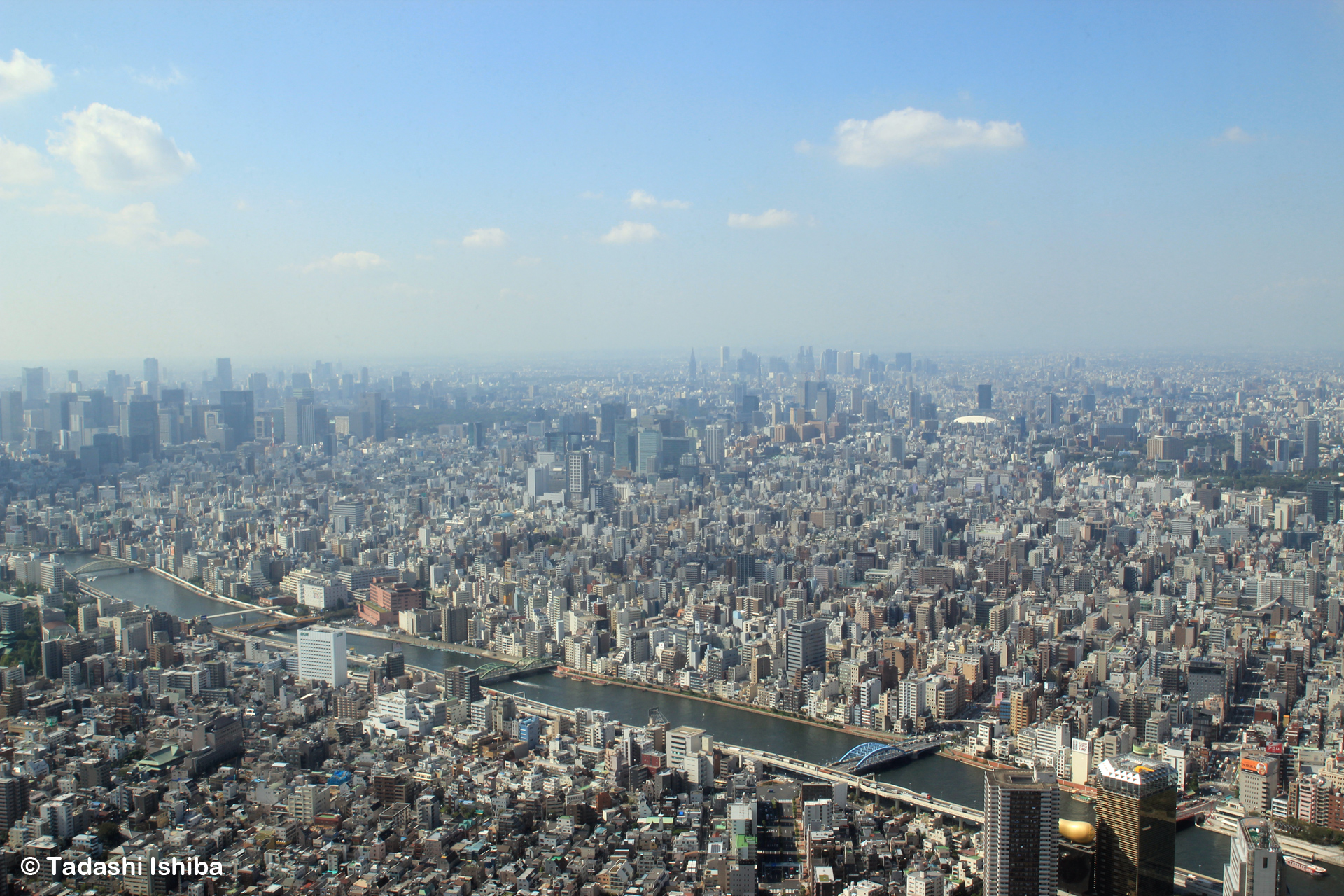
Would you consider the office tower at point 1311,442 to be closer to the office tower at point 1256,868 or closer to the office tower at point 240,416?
the office tower at point 1256,868

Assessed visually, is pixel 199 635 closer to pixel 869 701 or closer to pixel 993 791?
pixel 869 701

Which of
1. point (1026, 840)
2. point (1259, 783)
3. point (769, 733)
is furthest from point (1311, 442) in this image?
point (1026, 840)

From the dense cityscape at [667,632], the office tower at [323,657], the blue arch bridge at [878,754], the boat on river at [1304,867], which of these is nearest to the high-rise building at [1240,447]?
the dense cityscape at [667,632]

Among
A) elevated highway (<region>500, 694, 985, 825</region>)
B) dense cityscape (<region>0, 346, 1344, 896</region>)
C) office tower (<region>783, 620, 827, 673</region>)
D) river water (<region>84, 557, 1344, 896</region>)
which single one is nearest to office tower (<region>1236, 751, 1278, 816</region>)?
dense cityscape (<region>0, 346, 1344, 896</region>)

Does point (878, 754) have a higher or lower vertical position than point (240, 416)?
lower

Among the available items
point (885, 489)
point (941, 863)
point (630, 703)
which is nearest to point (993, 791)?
point (941, 863)

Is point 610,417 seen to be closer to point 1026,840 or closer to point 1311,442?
point 1311,442

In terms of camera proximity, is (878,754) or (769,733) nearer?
(878,754)
